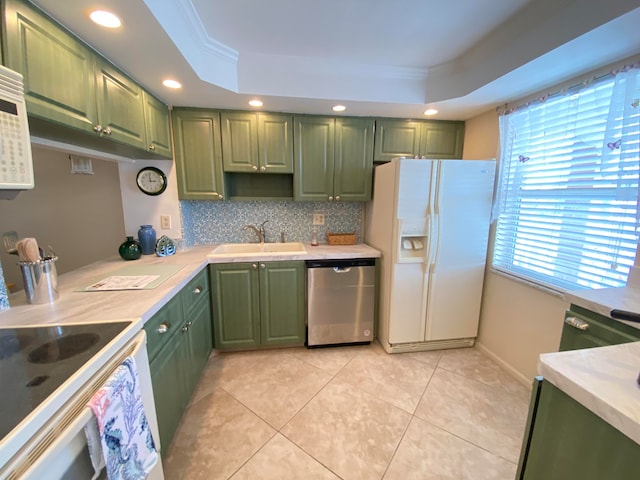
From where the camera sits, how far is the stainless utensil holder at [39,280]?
1.14 metres

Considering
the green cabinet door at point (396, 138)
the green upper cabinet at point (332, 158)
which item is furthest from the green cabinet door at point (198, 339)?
the green cabinet door at point (396, 138)

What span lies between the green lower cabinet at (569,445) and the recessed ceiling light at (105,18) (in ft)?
6.98

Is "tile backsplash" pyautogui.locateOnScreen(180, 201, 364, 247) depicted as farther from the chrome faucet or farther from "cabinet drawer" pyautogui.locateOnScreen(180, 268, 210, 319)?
"cabinet drawer" pyautogui.locateOnScreen(180, 268, 210, 319)

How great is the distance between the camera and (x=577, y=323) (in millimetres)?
1232

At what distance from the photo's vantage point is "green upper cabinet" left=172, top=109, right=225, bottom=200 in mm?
2262

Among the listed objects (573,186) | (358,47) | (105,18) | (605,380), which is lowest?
(605,380)

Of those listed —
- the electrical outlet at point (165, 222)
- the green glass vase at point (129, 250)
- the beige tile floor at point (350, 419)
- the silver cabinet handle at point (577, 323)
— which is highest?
the electrical outlet at point (165, 222)

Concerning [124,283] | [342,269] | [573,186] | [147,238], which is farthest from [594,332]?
[147,238]

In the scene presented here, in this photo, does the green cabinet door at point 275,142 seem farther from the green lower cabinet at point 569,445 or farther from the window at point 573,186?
the green lower cabinet at point 569,445

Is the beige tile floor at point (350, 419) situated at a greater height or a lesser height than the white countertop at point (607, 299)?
lesser

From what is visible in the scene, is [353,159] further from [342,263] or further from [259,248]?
[259,248]

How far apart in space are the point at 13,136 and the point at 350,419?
2.09m

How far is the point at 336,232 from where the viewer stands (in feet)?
9.46

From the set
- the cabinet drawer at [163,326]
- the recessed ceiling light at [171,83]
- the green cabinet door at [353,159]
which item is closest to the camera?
the cabinet drawer at [163,326]
